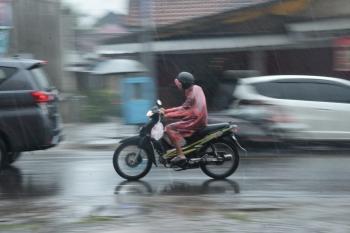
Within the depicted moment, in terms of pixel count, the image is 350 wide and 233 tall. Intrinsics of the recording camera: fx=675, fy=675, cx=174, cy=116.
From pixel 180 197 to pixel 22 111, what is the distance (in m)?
3.27

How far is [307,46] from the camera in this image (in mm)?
19266

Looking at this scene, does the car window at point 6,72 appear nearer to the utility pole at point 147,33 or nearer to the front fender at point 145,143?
the front fender at point 145,143

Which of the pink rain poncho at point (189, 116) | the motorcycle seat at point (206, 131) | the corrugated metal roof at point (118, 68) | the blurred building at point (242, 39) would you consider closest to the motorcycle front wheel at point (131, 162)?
the pink rain poncho at point (189, 116)

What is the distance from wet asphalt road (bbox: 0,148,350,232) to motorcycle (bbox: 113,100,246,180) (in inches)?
8.6

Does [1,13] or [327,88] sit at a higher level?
[1,13]

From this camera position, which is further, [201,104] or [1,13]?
[1,13]

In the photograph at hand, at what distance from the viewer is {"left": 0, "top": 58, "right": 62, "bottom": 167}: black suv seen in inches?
407

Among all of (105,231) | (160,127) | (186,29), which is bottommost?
(105,231)

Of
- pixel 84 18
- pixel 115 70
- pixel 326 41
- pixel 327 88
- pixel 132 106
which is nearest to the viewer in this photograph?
pixel 327 88

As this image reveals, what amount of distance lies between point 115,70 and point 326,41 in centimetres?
611

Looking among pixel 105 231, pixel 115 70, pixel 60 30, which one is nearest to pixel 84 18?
pixel 60 30

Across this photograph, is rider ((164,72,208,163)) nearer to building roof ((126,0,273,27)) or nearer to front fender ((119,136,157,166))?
front fender ((119,136,157,166))

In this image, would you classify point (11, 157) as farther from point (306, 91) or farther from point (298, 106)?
point (306, 91)

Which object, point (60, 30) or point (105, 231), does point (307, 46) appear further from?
point (105, 231)
